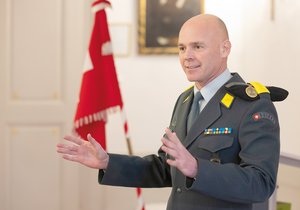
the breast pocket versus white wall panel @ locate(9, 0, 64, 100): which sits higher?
white wall panel @ locate(9, 0, 64, 100)

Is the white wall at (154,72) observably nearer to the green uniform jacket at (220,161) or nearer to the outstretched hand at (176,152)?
the green uniform jacket at (220,161)

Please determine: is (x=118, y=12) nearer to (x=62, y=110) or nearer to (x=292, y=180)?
(x=62, y=110)

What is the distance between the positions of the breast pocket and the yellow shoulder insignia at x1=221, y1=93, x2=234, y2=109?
103 millimetres

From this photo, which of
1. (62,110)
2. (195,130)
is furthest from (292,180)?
(62,110)

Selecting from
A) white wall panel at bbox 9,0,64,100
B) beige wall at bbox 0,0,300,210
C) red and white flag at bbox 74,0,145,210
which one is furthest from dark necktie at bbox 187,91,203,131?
white wall panel at bbox 9,0,64,100

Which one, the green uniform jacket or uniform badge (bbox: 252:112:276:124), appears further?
uniform badge (bbox: 252:112:276:124)

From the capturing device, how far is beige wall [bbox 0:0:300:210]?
3998 mm

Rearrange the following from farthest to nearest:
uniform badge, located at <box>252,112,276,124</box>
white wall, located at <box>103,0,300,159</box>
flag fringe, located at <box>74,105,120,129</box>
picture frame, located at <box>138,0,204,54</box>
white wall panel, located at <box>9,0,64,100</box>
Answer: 1. white wall panel, located at <box>9,0,64,100</box>
2. picture frame, located at <box>138,0,204,54</box>
3. white wall, located at <box>103,0,300,159</box>
4. flag fringe, located at <box>74,105,120,129</box>
5. uniform badge, located at <box>252,112,276,124</box>

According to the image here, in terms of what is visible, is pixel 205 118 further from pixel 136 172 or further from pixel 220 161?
pixel 136 172

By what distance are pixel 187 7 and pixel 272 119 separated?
2.69m

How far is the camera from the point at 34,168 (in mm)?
4160

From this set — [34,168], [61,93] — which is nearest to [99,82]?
[61,93]

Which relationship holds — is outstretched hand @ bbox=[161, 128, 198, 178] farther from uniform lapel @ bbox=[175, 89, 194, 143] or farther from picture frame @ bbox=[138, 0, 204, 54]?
picture frame @ bbox=[138, 0, 204, 54]

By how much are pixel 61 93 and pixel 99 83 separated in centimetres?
92
